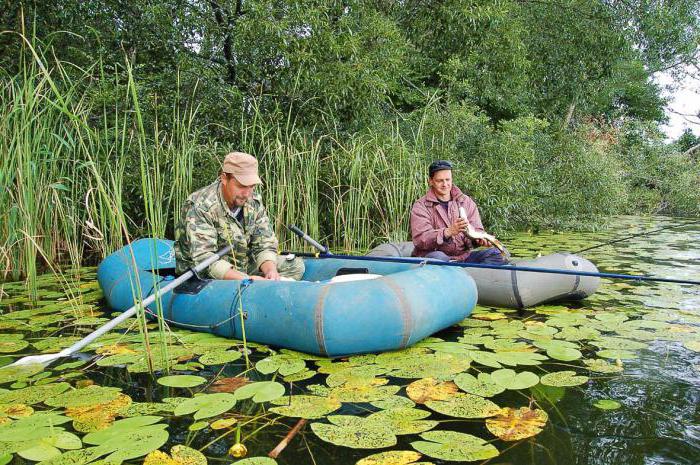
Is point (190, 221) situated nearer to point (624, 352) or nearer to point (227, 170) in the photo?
point (227, 170)

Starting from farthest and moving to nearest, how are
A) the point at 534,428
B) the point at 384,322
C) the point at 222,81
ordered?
the point at 222,81
the point at 384,322
the point at 534,428

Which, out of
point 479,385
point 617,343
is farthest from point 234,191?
point 617,343

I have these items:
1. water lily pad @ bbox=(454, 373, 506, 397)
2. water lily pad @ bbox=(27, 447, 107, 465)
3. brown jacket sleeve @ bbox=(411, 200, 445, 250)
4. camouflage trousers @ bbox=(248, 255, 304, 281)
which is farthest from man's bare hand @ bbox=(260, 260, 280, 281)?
water lily pad @ bbox=(27, 447, 107, 465)

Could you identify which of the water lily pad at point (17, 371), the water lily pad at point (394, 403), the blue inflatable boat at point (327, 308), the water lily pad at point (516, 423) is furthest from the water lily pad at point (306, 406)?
the water lily pad at point (17, 371)

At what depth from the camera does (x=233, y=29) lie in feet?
20.6

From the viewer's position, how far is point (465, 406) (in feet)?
7.81

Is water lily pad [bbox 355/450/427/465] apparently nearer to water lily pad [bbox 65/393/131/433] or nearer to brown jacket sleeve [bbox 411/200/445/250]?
water lily pad [bbox 65/393/131/433]

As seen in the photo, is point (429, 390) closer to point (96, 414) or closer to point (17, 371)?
point (96, 414)

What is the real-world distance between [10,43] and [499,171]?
18.8 feet

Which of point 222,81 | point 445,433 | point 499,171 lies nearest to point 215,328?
point 445,433

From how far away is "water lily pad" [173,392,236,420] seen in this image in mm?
2301

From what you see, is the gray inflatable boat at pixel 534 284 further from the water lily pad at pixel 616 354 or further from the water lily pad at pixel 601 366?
the water lily pad at pixel 601 366

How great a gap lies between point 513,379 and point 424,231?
1.88 metres

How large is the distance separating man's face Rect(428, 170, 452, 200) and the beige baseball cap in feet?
4.91
